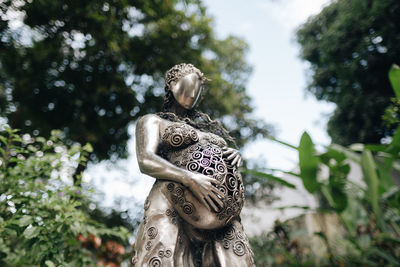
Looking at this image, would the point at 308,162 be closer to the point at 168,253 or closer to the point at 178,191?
the point at 178,191

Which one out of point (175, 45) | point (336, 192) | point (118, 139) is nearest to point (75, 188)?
point (336, 192)

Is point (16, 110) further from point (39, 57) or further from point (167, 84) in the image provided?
point (167, 84)

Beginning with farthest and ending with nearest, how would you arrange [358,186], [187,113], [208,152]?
[358,186] < [187,113] < [208,152]

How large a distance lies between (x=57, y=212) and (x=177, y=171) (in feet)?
3.87

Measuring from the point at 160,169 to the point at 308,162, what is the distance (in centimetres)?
180

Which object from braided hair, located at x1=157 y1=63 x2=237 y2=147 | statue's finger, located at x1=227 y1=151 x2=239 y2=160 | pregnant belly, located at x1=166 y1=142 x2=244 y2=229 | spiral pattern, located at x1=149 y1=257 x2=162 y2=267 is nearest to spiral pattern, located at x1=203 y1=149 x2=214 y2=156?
pregnant belly, located at x1=166 y1=142 x2=244 y2=229

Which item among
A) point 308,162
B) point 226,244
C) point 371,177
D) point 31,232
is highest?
point 371,177

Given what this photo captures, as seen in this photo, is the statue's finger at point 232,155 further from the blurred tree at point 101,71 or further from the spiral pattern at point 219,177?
the blurred tree at point 101,71

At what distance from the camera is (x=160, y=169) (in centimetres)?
158

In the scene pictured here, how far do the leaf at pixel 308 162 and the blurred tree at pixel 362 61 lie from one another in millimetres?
4545

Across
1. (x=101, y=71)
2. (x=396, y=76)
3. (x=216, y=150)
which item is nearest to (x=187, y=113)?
(x=216, y=150)

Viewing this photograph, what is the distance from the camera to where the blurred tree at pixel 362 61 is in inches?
261

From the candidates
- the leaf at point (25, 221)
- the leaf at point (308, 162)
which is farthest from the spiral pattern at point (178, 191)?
the leaf at point (308, 162)

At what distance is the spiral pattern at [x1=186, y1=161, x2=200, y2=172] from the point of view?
1596 mm
